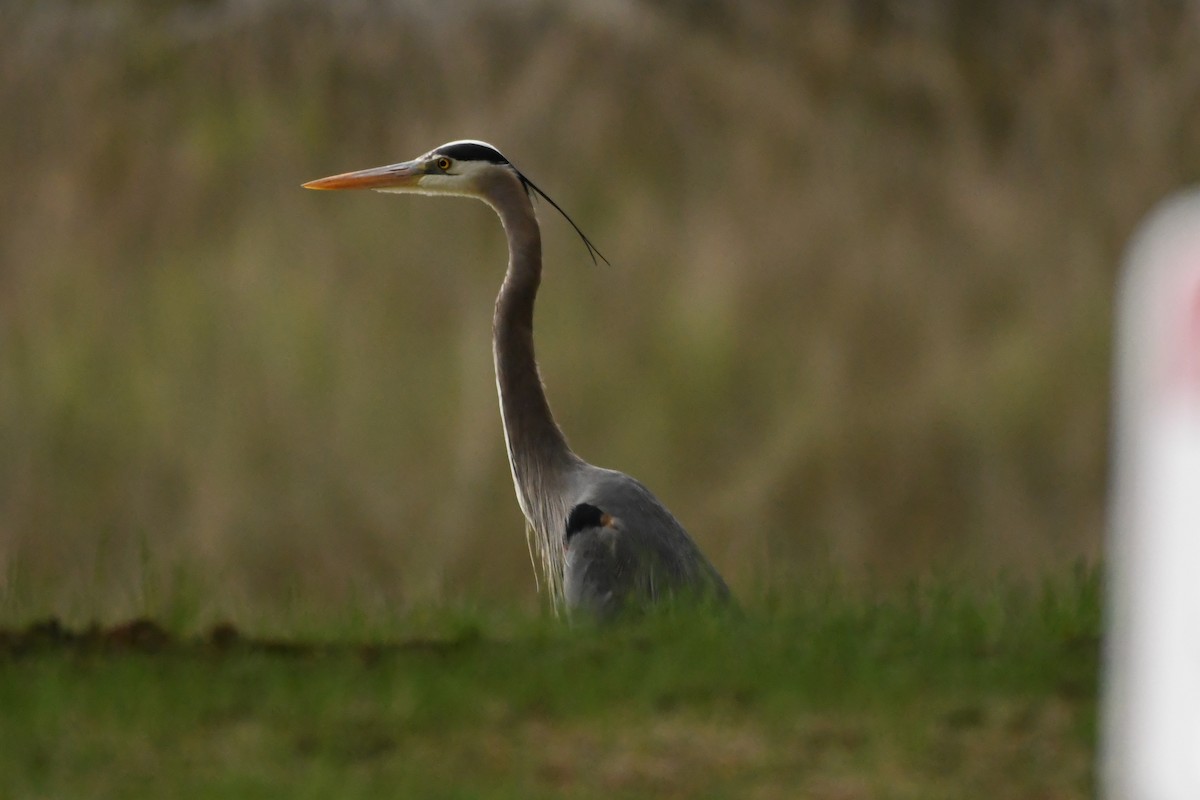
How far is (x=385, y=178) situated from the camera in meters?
7.70

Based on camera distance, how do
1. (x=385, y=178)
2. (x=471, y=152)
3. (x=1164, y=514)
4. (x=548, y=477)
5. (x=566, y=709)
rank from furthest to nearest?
1. (x=385, y=178)
2. (x=471, y=152)
3. (x=548, y=477)
4. (x=566, y=709)
5. (x=1164, y=514)

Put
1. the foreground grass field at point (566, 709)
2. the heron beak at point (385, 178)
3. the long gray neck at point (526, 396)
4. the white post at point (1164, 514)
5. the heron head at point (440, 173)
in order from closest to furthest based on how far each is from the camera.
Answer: the white post at point (1164, 514), the foreground grass field at point (566, 709), the long gray neck at point (526, 396), the heron head at point (440, 173), the heron beak at point (385, 178)

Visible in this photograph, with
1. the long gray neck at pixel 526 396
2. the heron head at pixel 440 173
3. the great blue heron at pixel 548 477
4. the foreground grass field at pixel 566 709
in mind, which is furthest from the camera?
the heron head at pixel 440 173

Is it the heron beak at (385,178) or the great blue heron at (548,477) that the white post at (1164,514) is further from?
the heron beak at (385,178)

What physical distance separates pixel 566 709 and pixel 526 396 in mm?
2697

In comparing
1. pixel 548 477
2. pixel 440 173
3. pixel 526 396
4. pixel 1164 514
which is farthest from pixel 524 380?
pixel 1164 514

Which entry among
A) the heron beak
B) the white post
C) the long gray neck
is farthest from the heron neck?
the white post

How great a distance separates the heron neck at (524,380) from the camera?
723 cm

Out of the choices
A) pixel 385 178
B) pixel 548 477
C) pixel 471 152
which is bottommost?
pixel 548 477

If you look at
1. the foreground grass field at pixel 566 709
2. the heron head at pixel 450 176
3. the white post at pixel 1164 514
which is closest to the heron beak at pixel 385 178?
the heron head at pixel 450 176

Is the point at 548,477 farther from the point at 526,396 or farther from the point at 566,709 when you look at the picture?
the point at 566,709

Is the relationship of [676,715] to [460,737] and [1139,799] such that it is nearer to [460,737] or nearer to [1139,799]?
[460,737]

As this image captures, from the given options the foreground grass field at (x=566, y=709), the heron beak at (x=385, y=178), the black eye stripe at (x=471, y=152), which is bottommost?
the foreground grass field at (x=566, y=709)

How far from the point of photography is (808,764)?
440 cm
